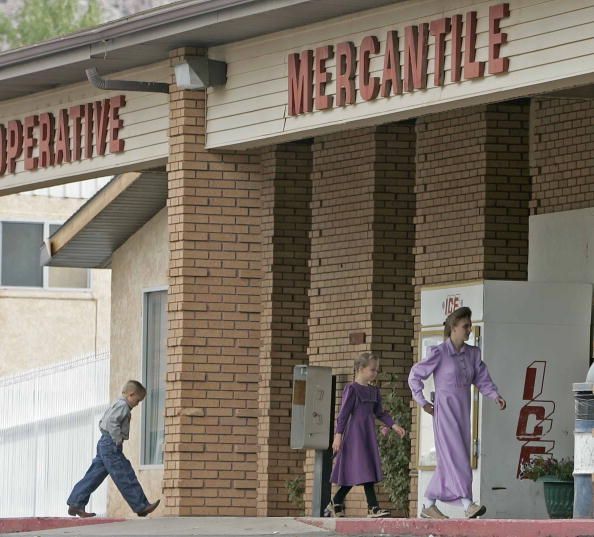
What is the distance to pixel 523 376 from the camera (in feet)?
56.1

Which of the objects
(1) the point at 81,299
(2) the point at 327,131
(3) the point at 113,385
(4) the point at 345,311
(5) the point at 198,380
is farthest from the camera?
(1) the point at 81,299

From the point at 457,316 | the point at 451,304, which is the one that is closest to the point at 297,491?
the point at 451,304

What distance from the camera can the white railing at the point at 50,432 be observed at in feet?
90.5

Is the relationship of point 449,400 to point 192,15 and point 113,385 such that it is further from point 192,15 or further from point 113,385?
point 113,385

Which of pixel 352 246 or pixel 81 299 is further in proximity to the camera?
pixel 81 299

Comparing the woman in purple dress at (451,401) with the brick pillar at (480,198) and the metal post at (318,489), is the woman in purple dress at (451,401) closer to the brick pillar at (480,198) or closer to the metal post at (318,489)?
the metal post at (318,489)

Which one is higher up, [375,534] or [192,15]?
[192,15]

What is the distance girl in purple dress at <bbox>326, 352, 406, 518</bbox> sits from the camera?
1739 cm

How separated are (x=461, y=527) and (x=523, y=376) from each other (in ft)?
11.4

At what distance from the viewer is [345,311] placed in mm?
19812

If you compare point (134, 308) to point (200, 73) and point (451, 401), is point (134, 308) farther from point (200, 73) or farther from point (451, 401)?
point (451, 401)

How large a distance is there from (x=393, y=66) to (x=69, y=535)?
4.58 m

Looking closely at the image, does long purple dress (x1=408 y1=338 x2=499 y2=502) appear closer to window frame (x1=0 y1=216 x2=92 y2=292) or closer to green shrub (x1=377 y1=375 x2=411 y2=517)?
green shrub (x1=377 y1=375 x2=411 y2=517)

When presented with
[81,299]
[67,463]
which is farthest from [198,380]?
[81,299]
